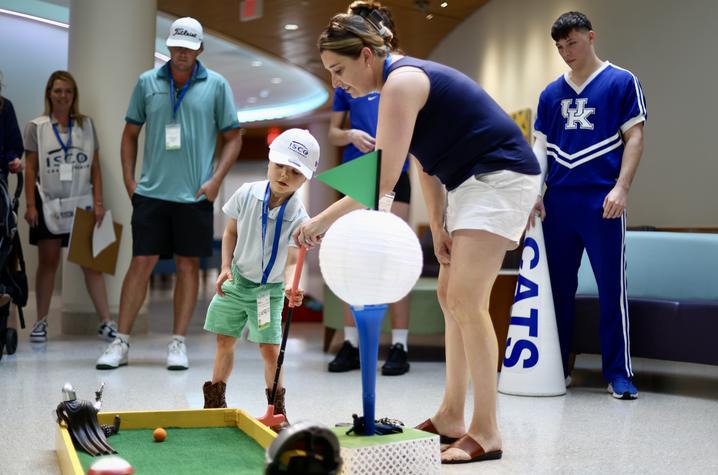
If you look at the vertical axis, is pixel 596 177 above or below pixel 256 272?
above

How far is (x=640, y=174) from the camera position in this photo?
589 cm

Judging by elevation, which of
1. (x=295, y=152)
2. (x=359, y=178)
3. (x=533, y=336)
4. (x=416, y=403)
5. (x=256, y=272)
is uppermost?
(x=295, y=152)

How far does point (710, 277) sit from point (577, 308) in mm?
612

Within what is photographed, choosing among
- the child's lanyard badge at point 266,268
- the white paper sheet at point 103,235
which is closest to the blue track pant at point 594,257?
the child's lanyard badge at point 266,268

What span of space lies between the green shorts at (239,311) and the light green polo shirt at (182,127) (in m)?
1.45

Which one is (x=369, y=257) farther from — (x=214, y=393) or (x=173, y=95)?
(x=173, y=95)

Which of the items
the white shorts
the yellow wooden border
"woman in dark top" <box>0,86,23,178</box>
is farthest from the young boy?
"woman in dark top" <box>0,86,23,178</box>

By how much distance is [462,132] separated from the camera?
2344 millimetres

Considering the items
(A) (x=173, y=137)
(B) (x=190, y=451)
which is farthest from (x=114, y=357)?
(B) (x=190, y=451)

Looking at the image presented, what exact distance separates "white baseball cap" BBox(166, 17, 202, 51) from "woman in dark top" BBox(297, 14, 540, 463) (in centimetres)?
188

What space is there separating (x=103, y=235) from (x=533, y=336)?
2571 mm

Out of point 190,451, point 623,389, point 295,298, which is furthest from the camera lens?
point 623,389

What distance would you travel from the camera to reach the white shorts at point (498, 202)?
2.33 meters

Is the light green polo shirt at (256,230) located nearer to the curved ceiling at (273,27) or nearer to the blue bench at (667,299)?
the blue bench at (667,299)
